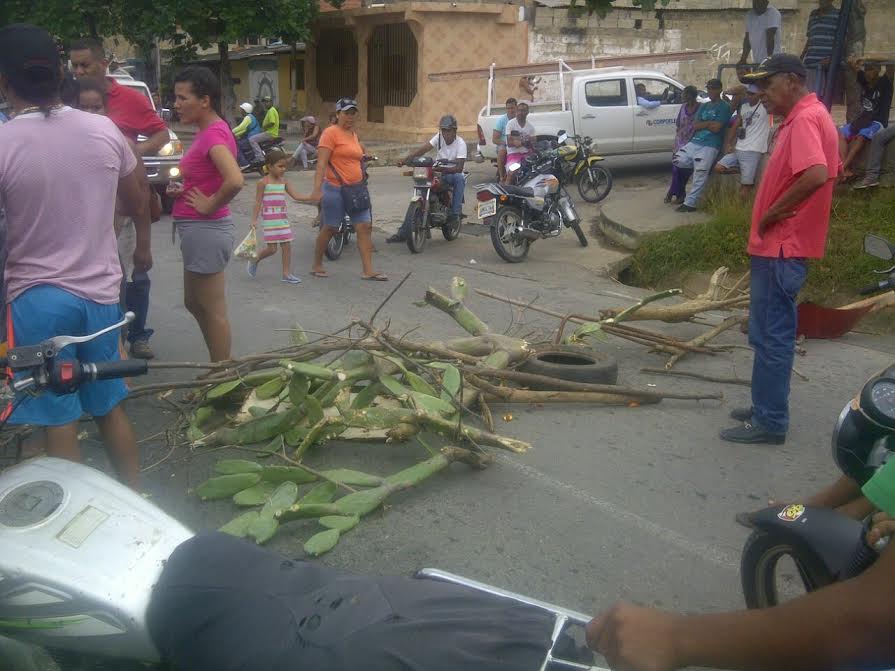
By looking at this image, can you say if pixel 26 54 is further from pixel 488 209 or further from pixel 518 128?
pixel 518 128

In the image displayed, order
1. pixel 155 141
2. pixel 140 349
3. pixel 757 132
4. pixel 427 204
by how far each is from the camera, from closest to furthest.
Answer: pixel 155 141 → pixel 140 349 → pixel 427 204 → pixel 757 132

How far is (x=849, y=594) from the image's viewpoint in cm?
164

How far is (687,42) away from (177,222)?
22.7 meters

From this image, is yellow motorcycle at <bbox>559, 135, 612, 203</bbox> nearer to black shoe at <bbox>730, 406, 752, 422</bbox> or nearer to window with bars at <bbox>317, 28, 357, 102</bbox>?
black shoe at <bbox>730, 406, 752, 422</bbox>

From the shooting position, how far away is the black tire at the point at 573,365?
562cm

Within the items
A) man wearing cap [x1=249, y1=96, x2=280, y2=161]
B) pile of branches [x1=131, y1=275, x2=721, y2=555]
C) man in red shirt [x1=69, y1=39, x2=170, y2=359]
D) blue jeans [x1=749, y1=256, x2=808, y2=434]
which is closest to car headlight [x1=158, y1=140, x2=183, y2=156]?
man wearing cap [x1=249, y1=96, x2=280, y2=161]

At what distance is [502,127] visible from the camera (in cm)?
1582

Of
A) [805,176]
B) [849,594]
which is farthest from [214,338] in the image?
[849,594]

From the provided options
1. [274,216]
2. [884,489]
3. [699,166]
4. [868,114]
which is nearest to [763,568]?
[884,489]

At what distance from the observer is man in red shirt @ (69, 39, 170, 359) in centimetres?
579

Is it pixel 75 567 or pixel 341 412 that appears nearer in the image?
pixel 75 567

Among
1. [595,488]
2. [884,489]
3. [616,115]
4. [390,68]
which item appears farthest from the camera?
[390,68]

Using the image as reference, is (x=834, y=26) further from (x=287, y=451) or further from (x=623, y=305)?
(x=287, y=451)

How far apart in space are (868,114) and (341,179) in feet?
22.4
